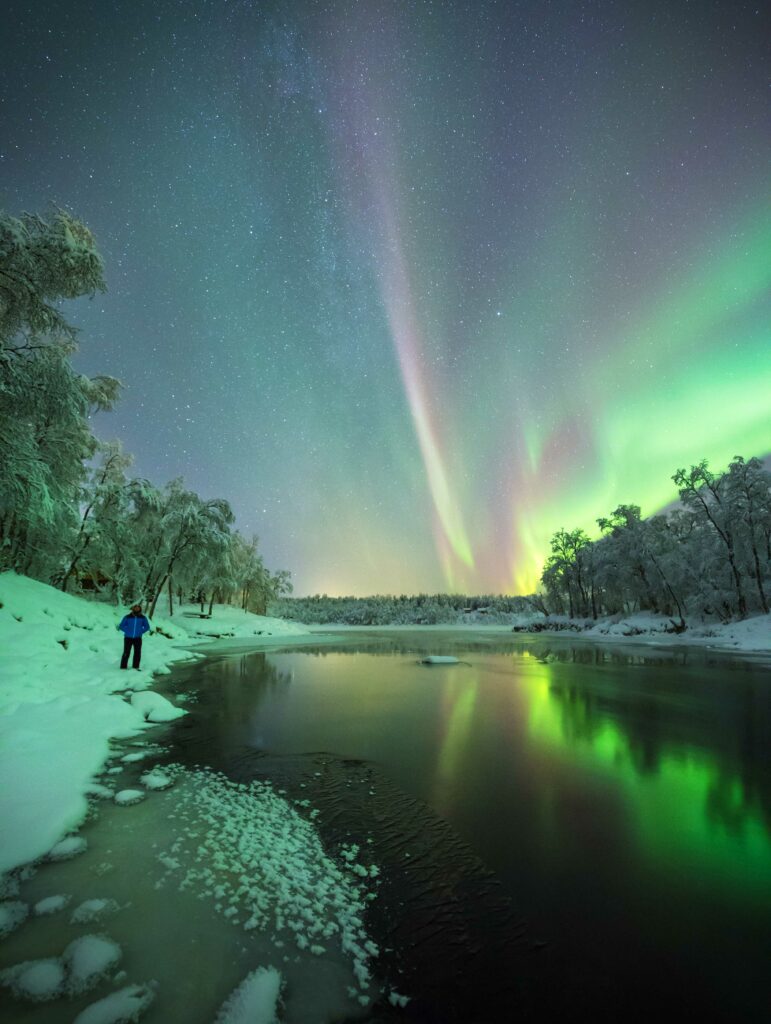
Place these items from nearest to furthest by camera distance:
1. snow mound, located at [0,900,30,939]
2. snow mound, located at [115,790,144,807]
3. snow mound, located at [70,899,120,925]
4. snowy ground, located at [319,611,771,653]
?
snow mound, located at [0,900,30,939] → snow mound, located at [70,899,120,925] → snow mound, located at [115,790,144,807] → snowy ground, located at [319,611,771,653]

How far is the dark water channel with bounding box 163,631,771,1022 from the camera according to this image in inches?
120

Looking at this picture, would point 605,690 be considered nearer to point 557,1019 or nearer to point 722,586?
point 557,1019

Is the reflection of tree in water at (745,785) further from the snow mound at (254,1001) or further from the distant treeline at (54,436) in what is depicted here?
the distant treeline at (54,436)

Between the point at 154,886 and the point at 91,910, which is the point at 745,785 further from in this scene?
the point at 91,910

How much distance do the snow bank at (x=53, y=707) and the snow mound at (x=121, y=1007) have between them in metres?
2.19

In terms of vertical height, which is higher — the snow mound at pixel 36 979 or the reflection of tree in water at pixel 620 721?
the snow mound at pixel 36 979

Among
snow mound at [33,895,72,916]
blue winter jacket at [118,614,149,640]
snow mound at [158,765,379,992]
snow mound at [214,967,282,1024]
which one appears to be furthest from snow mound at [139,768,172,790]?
blue winter jacket at [118,614,149,640]

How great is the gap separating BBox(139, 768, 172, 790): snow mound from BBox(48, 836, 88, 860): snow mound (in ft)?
4.92

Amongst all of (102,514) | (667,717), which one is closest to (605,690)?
(667,717)

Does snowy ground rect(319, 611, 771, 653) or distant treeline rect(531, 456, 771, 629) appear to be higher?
distant treeline rect(531, 456, 771, 629)

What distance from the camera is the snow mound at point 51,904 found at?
3.44 m

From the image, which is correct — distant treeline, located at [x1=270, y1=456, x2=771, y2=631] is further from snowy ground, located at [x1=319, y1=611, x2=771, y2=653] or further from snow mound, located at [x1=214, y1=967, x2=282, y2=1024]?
snow mound, located at [x1=214, y1=967, x2=282, y2=1024]

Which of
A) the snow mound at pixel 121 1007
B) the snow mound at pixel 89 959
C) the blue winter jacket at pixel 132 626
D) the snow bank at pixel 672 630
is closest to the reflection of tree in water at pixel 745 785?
the snow mound at pixel 121 1007

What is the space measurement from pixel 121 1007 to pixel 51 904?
145cm
